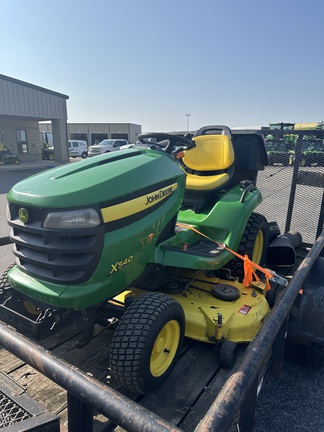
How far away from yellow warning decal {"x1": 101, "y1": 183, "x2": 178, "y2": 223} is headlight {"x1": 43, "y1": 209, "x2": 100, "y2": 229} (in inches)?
3.3

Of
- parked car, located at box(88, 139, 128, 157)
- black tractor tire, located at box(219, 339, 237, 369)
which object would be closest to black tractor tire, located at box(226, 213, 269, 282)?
black tractor tire, located at box(219, 339, 237, 369)

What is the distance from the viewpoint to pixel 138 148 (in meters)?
2.40

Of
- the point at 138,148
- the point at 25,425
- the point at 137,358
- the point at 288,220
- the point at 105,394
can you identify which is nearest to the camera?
the point at 105,394

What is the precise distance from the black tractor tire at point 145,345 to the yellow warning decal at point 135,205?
0.46 metres

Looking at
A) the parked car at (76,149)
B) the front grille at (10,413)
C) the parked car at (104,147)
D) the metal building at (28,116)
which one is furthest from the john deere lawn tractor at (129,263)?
the parked car at (76,149)

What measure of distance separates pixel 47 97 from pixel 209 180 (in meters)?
18.5

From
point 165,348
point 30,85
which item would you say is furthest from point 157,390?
point 30,85

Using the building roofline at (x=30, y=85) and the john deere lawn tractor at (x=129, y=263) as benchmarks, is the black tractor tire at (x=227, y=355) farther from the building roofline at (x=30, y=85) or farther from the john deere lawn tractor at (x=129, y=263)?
the building roofline at (x=30, y=85)

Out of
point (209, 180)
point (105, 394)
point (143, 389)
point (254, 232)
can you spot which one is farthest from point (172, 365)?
point (209, 180)

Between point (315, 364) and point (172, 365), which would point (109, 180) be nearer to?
point (172, 365)

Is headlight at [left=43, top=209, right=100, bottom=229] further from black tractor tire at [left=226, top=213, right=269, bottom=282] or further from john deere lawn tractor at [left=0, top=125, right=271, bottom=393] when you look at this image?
black tractor tire at [left=226, top=213, right=269, bottom=282]

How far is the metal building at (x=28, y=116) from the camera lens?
56.1 feet

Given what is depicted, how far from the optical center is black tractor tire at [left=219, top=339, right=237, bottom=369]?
1.92m

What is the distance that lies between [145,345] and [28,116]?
62.3 feet
